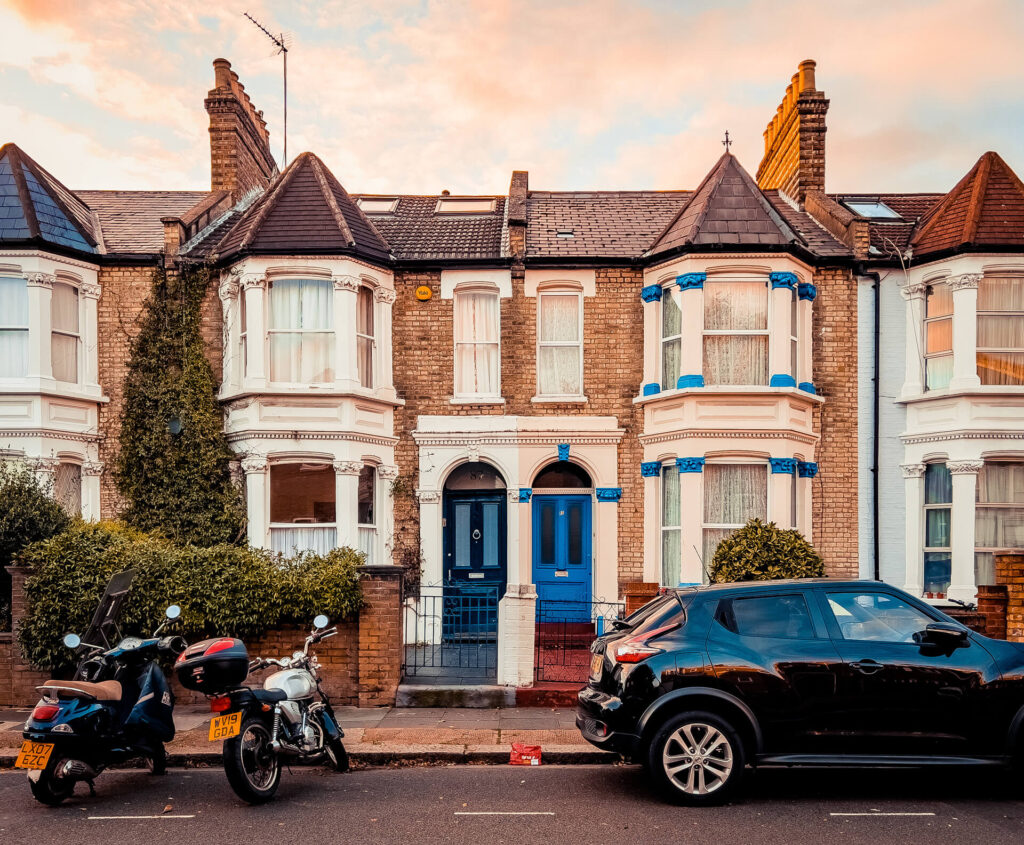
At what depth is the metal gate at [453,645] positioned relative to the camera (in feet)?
35.4

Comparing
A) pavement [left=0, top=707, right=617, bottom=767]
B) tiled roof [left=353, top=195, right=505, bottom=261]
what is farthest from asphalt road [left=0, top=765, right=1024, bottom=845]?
tiled roof [left=353, top=195, right=505, bottom=261]

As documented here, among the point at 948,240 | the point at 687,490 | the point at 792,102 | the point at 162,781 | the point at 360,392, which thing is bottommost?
the point at 162,781

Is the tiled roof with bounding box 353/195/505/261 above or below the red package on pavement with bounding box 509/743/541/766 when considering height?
above

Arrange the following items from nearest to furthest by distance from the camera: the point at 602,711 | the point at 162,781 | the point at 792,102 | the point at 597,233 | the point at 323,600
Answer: the point at 602,711 → the point at 162,781 → the point at 323,600 → the point at 597,233 → the point at 792,102

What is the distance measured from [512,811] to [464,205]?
546 inches

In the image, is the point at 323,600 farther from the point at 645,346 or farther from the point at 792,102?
the point at 792,102

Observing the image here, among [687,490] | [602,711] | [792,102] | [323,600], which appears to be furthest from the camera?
[792,102]

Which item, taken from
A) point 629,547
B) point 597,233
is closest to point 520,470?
point 629,547

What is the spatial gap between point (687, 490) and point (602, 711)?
8.25 meters

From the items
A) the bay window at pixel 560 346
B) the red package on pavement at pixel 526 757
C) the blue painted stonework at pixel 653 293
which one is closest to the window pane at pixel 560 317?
the bay window at pixel 560 346

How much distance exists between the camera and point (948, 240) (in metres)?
15.3

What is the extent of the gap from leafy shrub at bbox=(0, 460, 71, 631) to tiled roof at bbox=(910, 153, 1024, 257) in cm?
1394

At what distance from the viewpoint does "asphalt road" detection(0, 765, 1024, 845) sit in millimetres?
5949

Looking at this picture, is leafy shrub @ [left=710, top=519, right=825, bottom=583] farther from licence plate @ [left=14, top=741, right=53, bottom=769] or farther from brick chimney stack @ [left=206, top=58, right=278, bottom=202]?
brick chimney stack @ [left=206, top=58, right=278, bottom=202]
